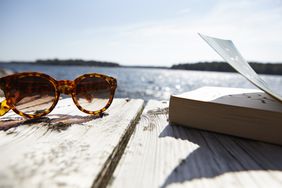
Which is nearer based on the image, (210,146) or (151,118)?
(210,146)

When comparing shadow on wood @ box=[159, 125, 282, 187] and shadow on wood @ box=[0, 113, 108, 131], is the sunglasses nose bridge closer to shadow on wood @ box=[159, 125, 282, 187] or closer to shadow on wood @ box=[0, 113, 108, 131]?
shadow on wood @ box=[0, 113, 108, 131]

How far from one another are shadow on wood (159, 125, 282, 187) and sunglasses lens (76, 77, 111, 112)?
0.41 m

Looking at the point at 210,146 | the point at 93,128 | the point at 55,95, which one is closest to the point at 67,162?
the point at 93,128

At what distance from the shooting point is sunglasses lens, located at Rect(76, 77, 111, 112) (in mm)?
930

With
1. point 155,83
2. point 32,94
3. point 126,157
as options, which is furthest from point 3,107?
point 155,83

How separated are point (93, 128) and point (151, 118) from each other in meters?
0.27

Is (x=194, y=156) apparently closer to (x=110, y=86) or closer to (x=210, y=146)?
(x=210, y=146)

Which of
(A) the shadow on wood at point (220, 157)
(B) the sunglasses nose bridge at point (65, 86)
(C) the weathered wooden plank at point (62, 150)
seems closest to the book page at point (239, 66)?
(A) the shadow on wood at point (220, 157)

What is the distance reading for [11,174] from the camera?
1.13 ft

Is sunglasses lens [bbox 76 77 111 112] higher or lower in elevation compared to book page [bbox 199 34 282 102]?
lower

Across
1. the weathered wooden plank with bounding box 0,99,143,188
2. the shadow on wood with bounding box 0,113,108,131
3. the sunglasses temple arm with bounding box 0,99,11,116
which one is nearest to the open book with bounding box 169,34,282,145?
the weathered wooden plank with bounding box 0,99,143,188

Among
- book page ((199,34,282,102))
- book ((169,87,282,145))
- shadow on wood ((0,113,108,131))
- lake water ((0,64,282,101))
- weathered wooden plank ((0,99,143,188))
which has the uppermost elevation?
book page ((199,34,282,102))

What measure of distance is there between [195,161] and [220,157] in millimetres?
73

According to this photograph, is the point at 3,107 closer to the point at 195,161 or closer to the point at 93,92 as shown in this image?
the point at 93,92
